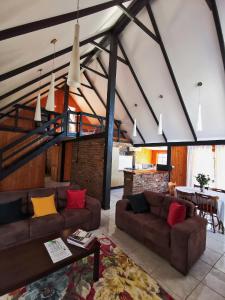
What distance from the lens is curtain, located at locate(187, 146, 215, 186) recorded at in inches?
268

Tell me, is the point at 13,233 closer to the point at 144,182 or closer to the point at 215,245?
the point at 215,245

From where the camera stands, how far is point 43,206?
10.2ft

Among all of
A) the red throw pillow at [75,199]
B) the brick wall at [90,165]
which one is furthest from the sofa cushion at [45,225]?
the brick wall at [90,165]

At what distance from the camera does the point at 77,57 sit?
171cm

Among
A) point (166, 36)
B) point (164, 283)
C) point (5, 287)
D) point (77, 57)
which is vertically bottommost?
point (164, 283)

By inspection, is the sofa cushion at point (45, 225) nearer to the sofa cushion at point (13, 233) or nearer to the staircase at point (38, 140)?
the sofa cushion at point (13, 233)

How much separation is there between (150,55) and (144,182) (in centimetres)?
433

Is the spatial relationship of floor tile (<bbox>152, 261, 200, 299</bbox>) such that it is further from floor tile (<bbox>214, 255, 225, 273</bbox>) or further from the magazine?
the magazine

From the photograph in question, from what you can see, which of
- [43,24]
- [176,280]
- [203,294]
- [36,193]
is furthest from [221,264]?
[43,24]

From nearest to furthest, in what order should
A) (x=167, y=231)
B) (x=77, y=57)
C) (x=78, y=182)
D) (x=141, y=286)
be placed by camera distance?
(x=77, y=57) → (x=141, y=286) → (x=167, y=231) → (x=78, y=182)

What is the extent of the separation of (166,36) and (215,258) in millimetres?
5324

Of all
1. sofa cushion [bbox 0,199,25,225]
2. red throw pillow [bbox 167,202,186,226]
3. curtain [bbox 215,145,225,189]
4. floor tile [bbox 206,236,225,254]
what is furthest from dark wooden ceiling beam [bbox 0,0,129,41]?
curtain [bbox 215,145,225,189]

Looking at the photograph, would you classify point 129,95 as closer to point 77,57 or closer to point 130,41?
point 130,41

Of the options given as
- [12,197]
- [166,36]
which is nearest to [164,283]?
[12,197]
